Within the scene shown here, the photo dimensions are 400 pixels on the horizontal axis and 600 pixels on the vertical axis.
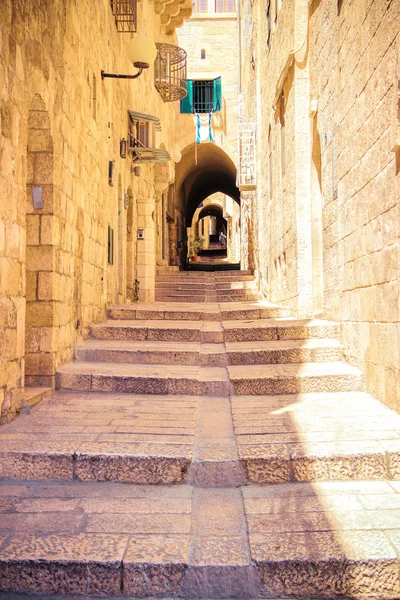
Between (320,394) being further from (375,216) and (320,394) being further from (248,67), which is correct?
(248,67)

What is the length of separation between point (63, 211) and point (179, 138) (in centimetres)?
1600

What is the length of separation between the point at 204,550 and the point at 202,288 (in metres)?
10.5

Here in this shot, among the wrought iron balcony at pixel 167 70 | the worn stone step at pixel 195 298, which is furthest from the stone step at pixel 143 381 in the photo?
the wrought iron balcony at pixel 167 70

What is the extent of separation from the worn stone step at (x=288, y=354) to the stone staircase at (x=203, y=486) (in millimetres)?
189

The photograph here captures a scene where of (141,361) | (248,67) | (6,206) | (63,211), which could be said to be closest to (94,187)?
(63,211)

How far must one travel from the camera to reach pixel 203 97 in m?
21.0

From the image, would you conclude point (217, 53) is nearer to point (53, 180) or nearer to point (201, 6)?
point (201, 6)

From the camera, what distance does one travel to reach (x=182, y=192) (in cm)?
2531

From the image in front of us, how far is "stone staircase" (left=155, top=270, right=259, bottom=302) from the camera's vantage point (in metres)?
12.1

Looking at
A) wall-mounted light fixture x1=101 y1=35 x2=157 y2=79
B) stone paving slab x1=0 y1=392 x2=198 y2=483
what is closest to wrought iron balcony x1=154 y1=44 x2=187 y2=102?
wall-mounted light fixture x1=101 y1=35 x2=157 y2=79

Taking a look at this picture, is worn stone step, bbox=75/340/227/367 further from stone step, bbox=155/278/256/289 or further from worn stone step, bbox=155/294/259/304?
stone step, bbox=155/278/256/289

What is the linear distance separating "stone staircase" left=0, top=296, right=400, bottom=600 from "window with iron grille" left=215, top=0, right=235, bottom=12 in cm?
1981

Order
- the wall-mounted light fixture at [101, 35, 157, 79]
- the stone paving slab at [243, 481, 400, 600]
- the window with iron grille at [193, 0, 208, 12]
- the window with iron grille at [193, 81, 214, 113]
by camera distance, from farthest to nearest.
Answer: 1. the window with iron grille at [193, 0, 208, 12]
2. the window with iron grille at [193, 81, 214, 113]
3. the wall-mounted light fixture at [101, 35, 157, 79]
4. the stone paving slab at [243, 481, 400, 600]

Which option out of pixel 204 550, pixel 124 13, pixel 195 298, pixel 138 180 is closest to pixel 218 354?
pixel 204 550
